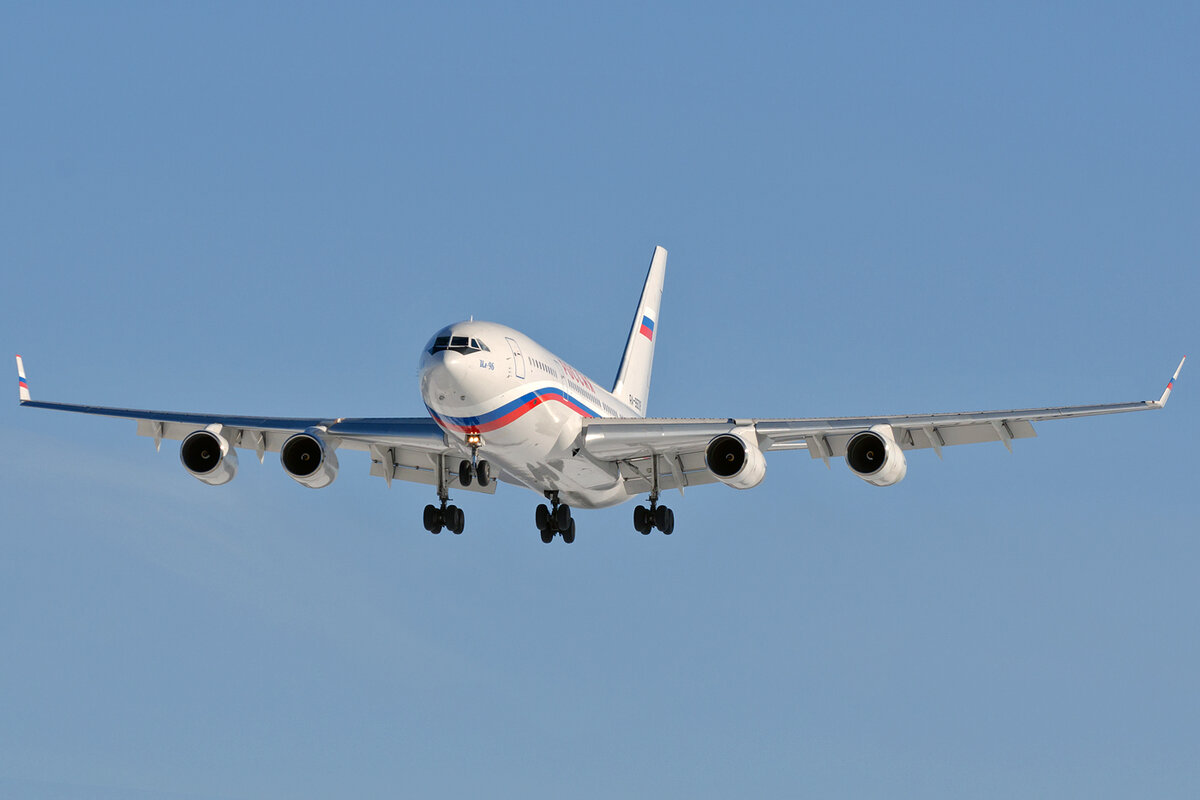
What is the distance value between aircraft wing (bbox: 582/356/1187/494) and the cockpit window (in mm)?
5189

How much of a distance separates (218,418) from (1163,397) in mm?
26081

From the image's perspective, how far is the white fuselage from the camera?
3512 centimetres

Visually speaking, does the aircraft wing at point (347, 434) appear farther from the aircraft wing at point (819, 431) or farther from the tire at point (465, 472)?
the aircraft wing at point (819, 431)

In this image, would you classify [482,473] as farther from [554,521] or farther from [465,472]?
[554,521]

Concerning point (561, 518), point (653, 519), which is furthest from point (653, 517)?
point (561, 518)

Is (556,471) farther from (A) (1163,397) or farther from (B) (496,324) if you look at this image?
(A) (1163,397)

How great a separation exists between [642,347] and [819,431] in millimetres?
19354

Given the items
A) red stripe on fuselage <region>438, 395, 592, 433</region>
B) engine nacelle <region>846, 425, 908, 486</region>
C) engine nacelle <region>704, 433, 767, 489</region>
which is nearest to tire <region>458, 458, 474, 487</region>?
red stripe on fuselage <region>438, 395, 592, 433</region>

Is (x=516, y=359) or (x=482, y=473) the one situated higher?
(x=516, y=359)

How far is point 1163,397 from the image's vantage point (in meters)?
37.8

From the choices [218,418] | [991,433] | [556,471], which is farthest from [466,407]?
[991,433]

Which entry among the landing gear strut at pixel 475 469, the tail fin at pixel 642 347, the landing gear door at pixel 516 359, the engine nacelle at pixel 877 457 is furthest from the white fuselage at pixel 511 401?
the tail fin at pixel 642 347

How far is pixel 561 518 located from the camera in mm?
43781

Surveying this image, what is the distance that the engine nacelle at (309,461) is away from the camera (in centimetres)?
4003
